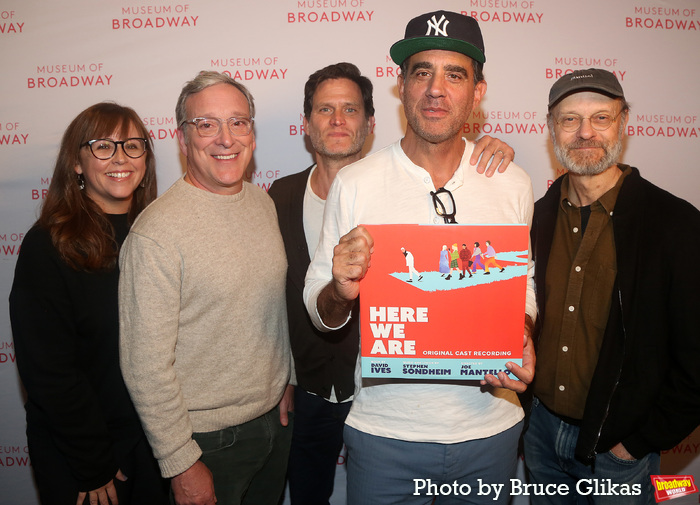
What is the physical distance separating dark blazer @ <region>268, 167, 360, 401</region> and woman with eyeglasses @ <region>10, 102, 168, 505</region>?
0.73 metres

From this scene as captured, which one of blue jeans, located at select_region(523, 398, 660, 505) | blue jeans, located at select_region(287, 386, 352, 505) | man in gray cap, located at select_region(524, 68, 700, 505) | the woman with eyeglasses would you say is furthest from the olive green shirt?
the woman with eyeglasses

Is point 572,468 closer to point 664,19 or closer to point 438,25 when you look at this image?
point 438,25

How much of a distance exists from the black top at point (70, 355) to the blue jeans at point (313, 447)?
2.54 feet

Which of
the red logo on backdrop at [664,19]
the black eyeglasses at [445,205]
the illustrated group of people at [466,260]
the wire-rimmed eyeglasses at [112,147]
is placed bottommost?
the illustrated group of people at [466,260]

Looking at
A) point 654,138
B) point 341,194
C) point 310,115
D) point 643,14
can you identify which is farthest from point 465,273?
point 643,14

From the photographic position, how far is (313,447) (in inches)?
92.0

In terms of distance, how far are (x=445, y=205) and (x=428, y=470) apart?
0.92 metres

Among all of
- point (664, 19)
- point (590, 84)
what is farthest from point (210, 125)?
point (664, 19)

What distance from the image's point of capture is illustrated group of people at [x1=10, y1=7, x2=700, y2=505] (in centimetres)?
163

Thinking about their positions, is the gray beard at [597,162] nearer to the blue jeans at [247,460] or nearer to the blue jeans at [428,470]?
the blue jeans at [428,470]

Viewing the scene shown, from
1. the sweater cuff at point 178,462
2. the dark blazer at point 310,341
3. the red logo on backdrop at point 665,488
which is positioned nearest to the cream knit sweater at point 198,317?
the sweater cuff at point 178,462

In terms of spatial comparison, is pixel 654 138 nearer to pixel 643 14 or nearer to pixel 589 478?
pixel 643 14

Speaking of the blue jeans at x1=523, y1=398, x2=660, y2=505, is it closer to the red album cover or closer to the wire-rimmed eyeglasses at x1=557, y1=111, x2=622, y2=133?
the red album cover

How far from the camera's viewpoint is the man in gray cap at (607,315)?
172cm
